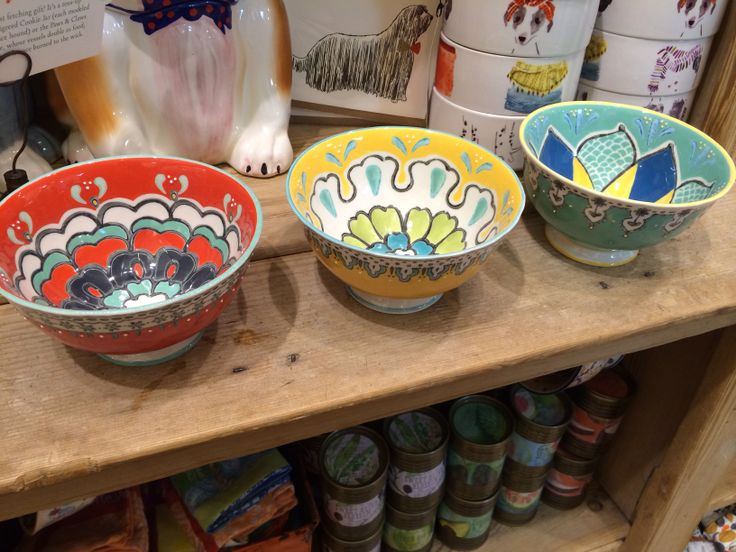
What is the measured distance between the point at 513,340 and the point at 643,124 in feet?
1.05

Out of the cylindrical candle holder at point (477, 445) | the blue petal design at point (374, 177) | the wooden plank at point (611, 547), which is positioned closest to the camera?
the blue petal design at point (374, 177)

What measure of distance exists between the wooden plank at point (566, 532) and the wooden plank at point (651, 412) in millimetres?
26

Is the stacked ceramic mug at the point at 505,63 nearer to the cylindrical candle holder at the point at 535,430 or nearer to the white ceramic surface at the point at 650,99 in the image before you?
the white ceramic surface at the point at 650,99

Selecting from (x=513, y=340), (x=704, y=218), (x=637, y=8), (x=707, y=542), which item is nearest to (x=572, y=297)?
(x=513, y=340)

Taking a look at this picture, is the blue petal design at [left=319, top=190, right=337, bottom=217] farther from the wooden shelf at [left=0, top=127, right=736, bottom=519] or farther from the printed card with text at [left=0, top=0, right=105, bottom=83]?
the printed card with text at [left=0, top=0, right=105, bottom=83]

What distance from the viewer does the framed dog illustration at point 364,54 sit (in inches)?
29.4

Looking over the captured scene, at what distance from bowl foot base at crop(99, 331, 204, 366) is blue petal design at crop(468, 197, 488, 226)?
0.95 ft

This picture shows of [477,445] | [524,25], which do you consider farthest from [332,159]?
[477,445]

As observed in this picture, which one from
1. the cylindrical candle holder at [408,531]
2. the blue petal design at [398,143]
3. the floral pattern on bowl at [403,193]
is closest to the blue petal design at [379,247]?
the floral pattern on bowl at [403,193]

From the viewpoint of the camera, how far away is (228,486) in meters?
0.77

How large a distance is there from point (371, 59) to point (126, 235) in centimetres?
38

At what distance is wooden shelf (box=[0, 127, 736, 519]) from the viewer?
45 centimetres

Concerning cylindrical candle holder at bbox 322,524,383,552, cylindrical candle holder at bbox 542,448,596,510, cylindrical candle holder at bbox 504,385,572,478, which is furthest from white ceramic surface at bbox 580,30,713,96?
cylindrical candle holder at bbox 322,524,383,552

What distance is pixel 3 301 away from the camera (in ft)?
1.78
